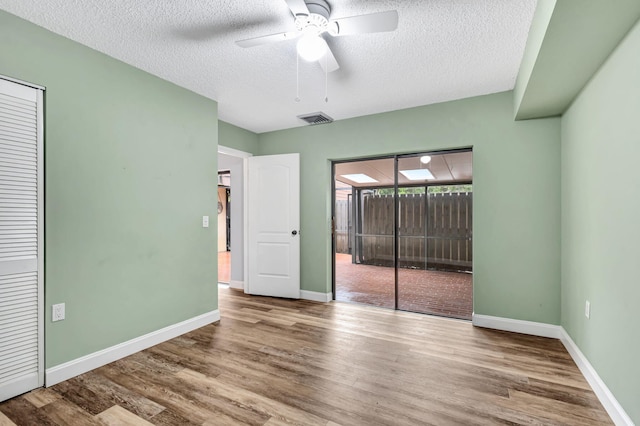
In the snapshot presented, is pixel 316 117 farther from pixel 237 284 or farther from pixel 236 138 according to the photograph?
pixel 237 284

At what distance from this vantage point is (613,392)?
6.15 feet

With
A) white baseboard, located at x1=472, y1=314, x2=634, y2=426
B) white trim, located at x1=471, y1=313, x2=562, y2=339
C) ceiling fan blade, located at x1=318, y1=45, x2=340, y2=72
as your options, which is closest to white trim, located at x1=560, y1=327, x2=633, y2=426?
white baseboard, located at x1=472, y1=314, x2=634, y2=426

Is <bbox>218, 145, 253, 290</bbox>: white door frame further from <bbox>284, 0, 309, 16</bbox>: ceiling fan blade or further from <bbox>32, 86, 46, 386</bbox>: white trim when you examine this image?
<bbox>284, 0, 309, 16</bbox>: ceiling fan blade

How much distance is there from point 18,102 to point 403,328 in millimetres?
3756

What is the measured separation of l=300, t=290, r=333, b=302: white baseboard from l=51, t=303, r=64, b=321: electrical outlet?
2826 mm

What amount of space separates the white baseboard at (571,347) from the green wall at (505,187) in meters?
0.07

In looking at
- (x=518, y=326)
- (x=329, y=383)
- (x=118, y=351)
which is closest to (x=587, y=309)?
(x=518, y=326)

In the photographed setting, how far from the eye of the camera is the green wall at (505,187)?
314 centimetres

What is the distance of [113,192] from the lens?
2.64 meters

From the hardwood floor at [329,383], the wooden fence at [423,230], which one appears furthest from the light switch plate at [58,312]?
the wooden fence at [423,230]

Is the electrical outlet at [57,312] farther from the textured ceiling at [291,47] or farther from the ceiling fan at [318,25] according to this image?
the ceiling fan at [318,25]

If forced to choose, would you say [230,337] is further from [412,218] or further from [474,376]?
[412,218]

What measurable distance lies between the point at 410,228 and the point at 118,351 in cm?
402

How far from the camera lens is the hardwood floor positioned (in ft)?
6.20
